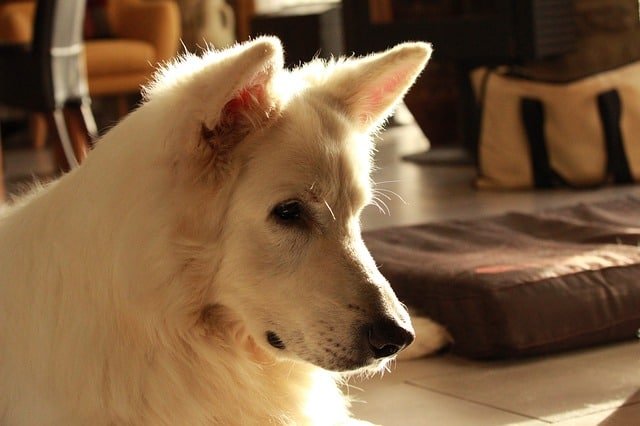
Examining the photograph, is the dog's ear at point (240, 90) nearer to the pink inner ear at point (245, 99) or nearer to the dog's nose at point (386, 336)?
the pink inner ear at point (245, 99)

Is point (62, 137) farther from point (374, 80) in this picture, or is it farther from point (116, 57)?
point (374, 80)

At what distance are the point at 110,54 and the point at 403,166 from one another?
9.14ft

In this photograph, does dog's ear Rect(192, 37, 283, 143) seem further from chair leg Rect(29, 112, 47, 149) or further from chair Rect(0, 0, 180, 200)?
chair leg Rect(29, 112, 47, 149)

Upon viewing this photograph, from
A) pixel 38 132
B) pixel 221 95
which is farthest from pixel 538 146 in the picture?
pixel 38 132

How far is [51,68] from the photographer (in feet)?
17.3

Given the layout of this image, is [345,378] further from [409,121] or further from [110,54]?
[409,121]

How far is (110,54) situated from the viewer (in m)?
7.52

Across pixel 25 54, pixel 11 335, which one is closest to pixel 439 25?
pixel 25 54

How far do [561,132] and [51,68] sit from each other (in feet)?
8.53

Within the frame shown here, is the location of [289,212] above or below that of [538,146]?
above

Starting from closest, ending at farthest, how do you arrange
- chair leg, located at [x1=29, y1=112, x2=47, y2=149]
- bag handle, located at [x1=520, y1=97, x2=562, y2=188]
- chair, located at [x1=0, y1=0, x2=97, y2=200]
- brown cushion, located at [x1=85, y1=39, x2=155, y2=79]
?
bag handle, located at [x1=520, y1=97, x2=562, y2=188] → chair, located at [x1=0, y1=0, x2=97, y2=200] → brown cushion, located at [x1=85, y1=39, x2=155, y2=79] → chair leg, located at [x1=29, y1=112, x2=47, y2=149]

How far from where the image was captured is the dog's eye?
166 cm

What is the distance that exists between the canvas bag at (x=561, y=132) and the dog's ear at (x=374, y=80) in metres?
2.91

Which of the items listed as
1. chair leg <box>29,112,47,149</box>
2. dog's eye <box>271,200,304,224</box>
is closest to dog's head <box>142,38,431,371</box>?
dog's eye <box>271,200,304,224</box>
